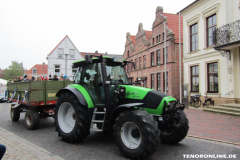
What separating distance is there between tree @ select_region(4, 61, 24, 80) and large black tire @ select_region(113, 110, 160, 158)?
69.6 m

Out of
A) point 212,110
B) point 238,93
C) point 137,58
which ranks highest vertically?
point 137,58

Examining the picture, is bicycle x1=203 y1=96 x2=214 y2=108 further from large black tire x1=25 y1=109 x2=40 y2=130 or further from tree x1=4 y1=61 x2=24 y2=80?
tree x1=4 y1=61 x2=24 y2=80

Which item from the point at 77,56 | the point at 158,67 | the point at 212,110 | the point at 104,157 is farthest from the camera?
the point at 77,56

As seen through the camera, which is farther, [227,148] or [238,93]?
[238,93]

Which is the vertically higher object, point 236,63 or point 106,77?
point 236,63

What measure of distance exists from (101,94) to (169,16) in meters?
23.6

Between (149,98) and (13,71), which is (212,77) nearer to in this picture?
(149,98)

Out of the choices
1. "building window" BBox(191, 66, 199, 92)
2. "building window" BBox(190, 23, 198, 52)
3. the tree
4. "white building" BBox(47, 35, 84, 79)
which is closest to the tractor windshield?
"building window" BBox(191, 66, 199, 92)

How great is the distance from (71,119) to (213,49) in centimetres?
1310

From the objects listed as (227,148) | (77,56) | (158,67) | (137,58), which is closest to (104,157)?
(227,148)

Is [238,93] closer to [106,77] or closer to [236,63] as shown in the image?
[236,63]

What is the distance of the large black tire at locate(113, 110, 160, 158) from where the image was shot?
151 inches

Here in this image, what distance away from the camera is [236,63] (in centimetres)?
1298

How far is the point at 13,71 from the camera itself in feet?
218
